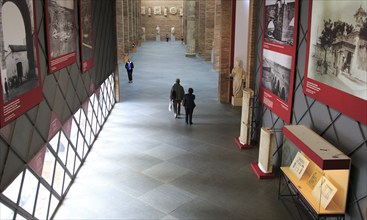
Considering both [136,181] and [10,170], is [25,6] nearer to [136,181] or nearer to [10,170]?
[10,170]

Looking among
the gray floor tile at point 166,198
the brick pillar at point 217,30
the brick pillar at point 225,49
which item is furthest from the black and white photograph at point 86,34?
the brick pillar at point 217,30

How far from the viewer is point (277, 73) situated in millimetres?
9086

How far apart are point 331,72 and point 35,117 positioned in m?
4.95

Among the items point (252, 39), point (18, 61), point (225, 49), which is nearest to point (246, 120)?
point (252, 39)

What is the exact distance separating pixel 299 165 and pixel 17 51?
17.2ft

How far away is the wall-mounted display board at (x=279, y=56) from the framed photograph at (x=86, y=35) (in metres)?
4.71

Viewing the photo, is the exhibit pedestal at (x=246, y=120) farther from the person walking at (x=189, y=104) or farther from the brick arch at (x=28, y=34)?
the brick arch at (x=28, y=34)

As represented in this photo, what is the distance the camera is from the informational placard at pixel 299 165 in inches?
272

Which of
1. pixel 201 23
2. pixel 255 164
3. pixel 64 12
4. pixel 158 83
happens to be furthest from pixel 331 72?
pixel 201 23

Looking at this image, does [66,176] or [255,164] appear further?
[255,164]

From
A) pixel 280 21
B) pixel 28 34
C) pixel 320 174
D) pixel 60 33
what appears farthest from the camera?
pixel 280 21

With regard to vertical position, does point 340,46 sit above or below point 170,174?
above

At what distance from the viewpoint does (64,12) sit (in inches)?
312

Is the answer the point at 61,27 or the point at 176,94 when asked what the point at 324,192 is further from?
the point at 176,94
